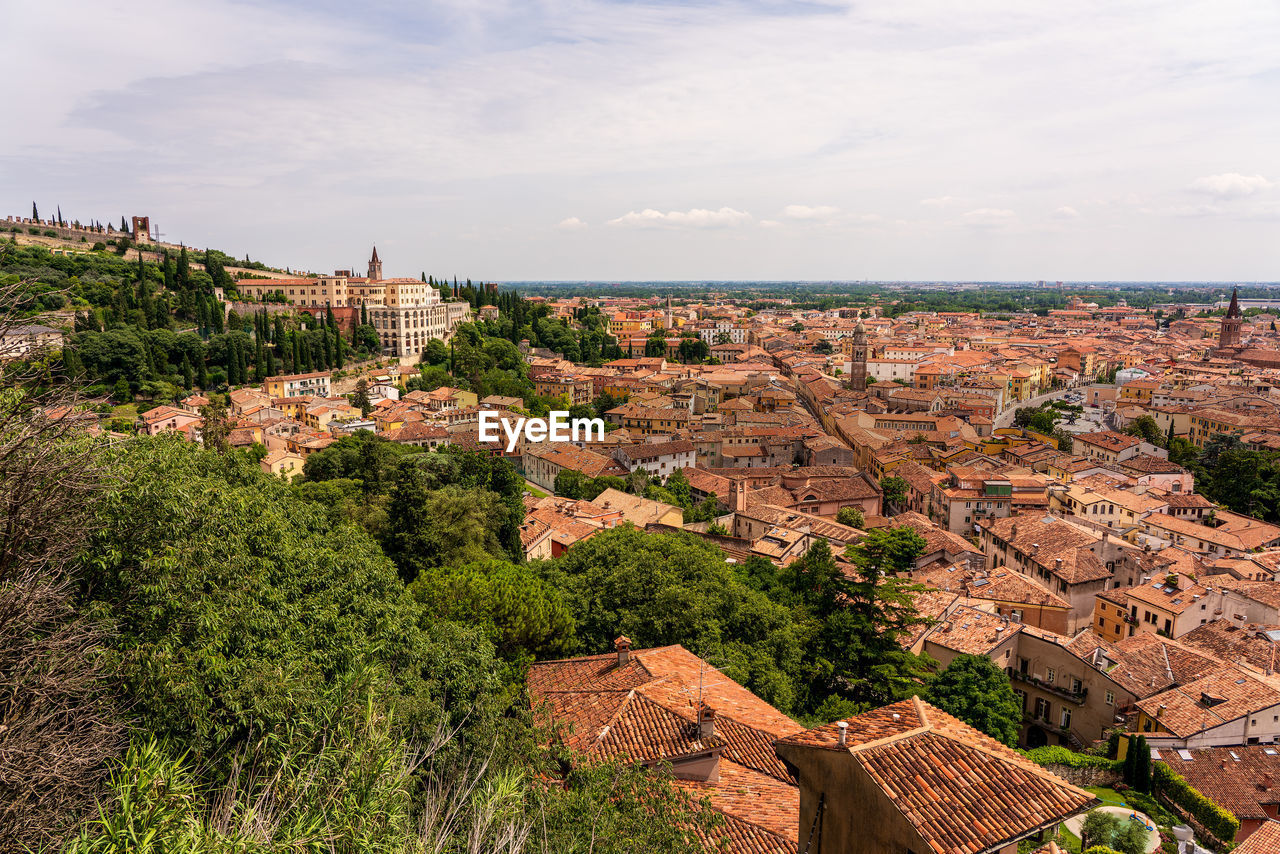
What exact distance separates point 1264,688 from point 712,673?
1965 cm

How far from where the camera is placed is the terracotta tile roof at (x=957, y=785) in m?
6.53

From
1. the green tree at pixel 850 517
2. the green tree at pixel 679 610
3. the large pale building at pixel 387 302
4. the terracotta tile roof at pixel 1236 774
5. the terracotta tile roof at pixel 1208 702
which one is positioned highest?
the large pale building at pixel 387 302

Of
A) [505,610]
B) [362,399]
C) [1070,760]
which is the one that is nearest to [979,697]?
[1070,760]

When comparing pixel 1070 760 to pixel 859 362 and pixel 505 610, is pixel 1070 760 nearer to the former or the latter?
pixel 505 610

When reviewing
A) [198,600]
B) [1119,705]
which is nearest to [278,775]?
[198,600]

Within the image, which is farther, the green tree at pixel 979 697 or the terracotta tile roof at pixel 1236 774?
the green tree at pixel 979 697

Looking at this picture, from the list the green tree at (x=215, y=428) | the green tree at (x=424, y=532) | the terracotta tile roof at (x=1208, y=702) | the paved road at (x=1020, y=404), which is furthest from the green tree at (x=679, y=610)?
the paved road at (x=1020, y=404)

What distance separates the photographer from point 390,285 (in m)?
83.8

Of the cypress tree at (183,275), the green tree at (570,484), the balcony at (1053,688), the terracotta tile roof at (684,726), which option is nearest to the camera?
the terracotta tile roof at (684,726)

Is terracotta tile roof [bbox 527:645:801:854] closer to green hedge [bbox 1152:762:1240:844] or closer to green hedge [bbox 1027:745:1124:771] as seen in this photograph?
green hedge [bbox 1027:745:1124:771]

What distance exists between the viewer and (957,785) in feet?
22.9

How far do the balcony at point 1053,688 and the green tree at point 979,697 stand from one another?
4.11m

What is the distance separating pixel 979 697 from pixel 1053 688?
6.01 meters

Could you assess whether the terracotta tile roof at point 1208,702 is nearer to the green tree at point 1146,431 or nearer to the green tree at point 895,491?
the green tree at point 895,491
